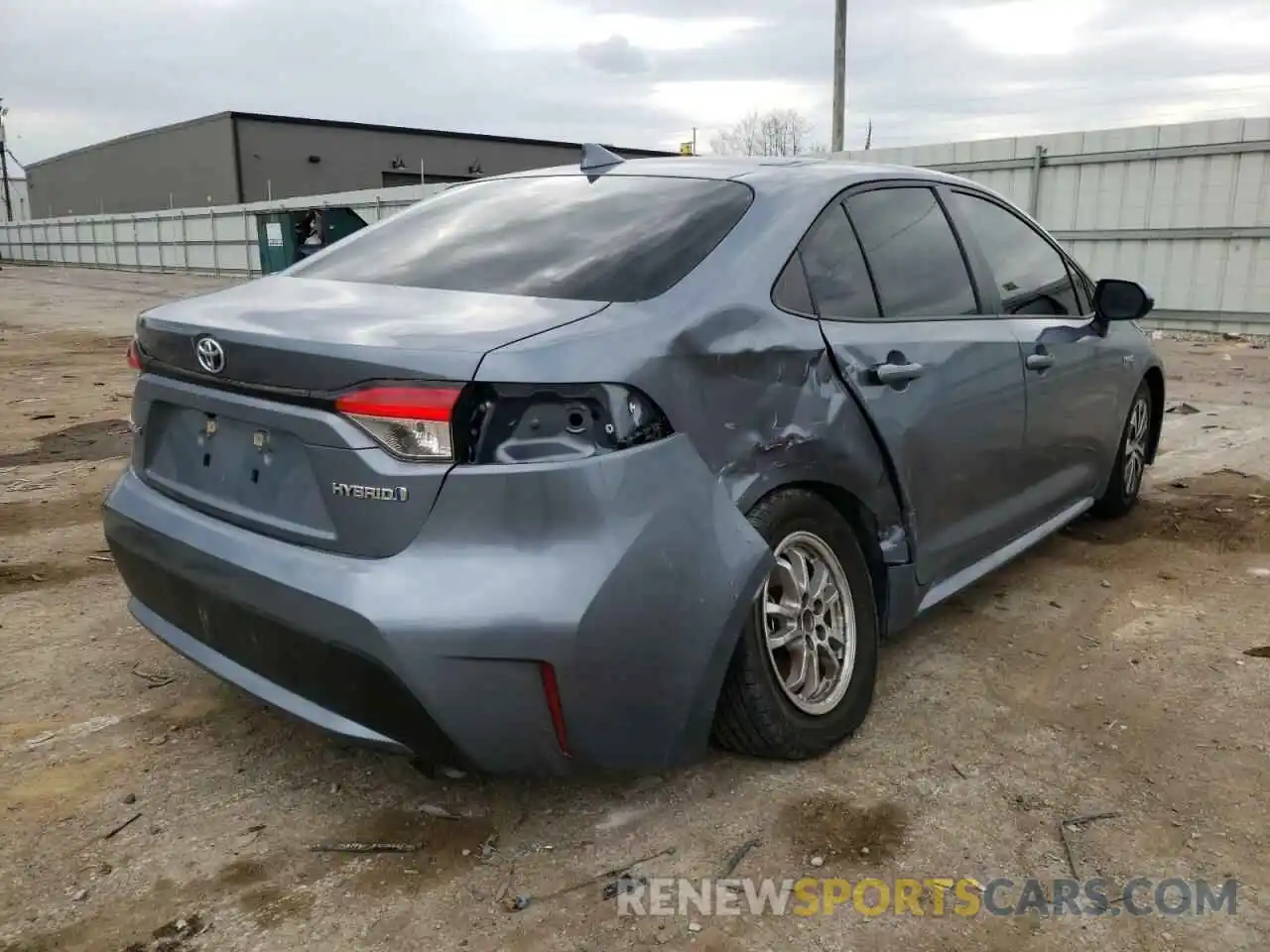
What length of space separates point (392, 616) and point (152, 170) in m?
51.8

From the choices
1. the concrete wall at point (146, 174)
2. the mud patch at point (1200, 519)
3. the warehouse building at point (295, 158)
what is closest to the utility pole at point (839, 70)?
the mud patch at point (1200, 519)

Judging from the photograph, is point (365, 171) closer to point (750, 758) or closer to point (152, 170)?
point (152, 170)

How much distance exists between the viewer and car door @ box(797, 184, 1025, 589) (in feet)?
9.61

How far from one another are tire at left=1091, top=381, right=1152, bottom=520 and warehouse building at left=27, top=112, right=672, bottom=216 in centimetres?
3620

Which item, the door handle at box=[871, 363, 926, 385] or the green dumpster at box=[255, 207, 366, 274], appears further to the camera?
the green dumpster at box=[255, 207, 366, 274]

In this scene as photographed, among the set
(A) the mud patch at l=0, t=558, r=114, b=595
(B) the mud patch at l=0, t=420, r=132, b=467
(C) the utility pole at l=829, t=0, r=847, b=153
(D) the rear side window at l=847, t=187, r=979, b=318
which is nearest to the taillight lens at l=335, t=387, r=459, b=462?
(D) the rear side window at l=847, t=187, r=979, b=318

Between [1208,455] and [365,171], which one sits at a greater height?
[365,171]

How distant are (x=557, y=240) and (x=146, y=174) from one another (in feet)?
171

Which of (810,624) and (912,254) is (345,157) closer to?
(912,254)

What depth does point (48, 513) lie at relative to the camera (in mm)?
5301

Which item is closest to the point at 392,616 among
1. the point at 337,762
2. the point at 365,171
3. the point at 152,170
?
the point at 337,762

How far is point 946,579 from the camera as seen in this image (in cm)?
343

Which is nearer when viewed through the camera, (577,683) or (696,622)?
(577,683)

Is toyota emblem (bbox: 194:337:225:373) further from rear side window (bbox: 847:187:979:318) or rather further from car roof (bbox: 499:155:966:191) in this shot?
rear side window (bbox: 847:187:979:318)
